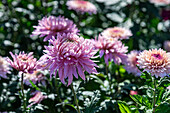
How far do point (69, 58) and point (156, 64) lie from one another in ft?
1.73

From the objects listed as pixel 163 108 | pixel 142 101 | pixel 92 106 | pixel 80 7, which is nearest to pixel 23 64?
pixel 92 106

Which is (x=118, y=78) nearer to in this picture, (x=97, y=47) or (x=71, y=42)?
(x=97, y=47)

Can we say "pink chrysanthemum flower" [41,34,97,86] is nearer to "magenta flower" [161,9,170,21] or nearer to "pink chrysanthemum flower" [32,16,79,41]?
"pink chrysanthemum flower" [32,16,79,41]

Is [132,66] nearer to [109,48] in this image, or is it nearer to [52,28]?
[109,48]

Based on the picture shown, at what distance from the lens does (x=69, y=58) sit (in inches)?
50.2

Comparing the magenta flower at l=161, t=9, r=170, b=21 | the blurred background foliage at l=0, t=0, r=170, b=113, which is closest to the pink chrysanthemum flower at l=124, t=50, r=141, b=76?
the blurred background foliage at l=0, t=0, r=170, b=113

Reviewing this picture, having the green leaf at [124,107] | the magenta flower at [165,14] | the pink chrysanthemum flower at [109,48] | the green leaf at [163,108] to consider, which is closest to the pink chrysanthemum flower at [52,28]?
the pink chrysanthemum flower at [109,48]

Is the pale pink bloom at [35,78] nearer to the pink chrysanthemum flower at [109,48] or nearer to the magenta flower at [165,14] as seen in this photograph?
the pink chrysanthemum flower at [109,48]

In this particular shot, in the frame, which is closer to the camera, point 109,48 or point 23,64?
point 23,64

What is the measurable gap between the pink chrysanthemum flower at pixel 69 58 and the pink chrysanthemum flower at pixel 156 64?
32 cm

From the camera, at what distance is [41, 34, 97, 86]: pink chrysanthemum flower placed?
4.27ft

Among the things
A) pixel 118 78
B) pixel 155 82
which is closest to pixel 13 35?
pixel 118 78

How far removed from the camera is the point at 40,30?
176 centimetres

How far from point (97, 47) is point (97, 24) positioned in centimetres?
162
